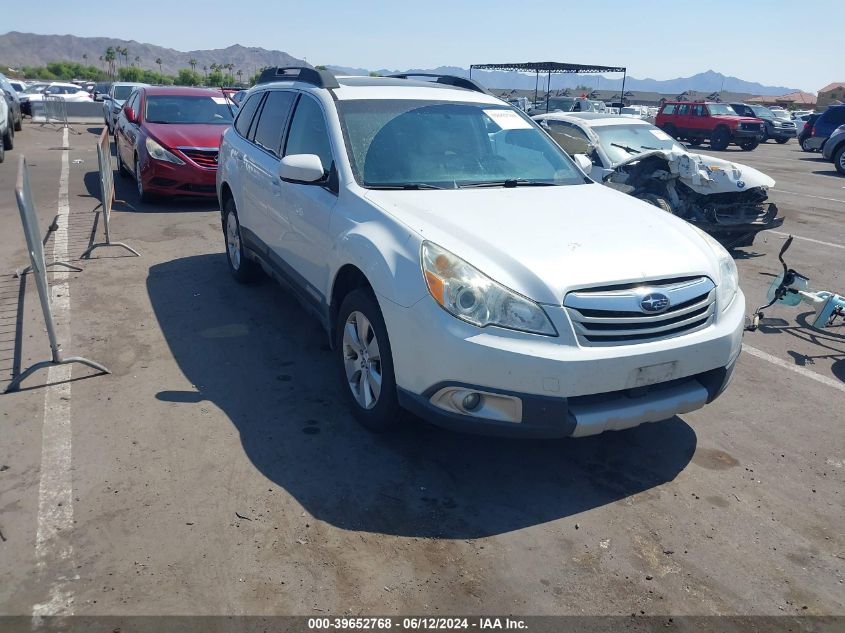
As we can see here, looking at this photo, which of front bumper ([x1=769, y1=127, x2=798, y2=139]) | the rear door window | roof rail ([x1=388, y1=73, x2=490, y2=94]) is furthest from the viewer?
front bumper ([x1=769, y1=127, x2=798, y2=139])

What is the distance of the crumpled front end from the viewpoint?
838 cm

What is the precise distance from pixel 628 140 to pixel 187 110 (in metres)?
7.02

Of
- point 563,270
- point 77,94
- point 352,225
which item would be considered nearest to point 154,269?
point 352,225

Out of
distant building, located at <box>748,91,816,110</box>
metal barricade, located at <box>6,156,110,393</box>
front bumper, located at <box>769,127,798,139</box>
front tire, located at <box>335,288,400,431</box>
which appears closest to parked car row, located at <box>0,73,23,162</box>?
metal barricade, located at <box>6,156,110,393</box>

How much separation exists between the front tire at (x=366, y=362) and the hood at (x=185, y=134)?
7179mm

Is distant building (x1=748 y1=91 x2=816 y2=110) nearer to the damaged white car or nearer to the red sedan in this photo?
the damaged white car

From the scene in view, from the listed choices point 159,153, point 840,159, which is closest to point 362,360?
point 159,153

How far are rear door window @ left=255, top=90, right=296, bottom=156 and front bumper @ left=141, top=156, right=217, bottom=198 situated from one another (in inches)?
187

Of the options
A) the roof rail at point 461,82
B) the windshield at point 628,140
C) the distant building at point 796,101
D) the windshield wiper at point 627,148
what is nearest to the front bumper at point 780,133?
the windshield at point 628,140

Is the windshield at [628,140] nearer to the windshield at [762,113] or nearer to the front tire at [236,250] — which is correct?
the front tire at [236,250]

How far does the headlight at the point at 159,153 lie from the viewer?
407 inches

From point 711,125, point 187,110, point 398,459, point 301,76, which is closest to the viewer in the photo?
point 398,459

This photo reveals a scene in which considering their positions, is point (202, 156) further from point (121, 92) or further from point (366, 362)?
point (121, 92)

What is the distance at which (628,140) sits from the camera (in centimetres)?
964
